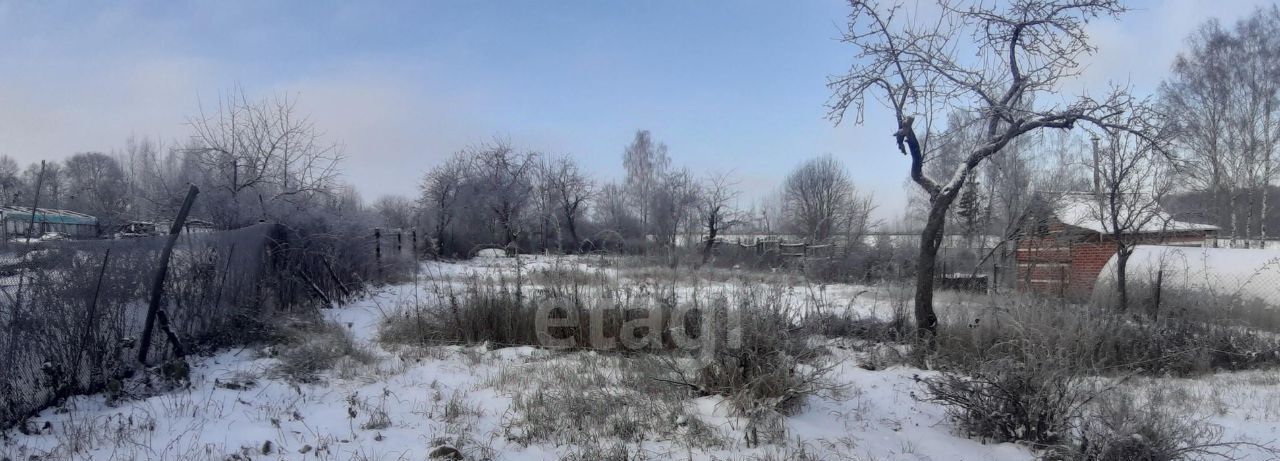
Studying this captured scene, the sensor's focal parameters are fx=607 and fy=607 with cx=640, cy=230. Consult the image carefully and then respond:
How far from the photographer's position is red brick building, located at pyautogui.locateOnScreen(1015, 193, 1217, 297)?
11.3 metres

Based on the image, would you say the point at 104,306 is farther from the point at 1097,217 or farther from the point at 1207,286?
the point at 1097,217

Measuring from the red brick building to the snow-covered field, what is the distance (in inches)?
255

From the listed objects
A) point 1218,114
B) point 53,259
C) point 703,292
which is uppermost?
point 1218,114

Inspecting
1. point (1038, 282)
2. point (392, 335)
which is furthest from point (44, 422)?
point (1038, 282)

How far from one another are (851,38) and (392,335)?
6.33 m

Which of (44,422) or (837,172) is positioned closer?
(44,422)

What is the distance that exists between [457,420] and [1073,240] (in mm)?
13562

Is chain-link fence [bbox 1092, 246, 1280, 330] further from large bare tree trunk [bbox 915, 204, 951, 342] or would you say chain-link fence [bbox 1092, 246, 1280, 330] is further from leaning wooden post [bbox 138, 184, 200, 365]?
leaning wooden post [bbox 138, 184, 200, 365]

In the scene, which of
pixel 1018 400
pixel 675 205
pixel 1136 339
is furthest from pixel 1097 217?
pixel 675 205

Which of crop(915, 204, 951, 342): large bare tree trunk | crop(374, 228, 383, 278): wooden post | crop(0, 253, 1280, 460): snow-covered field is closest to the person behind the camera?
crop(0, 253, 1280, 460): snow-covered field

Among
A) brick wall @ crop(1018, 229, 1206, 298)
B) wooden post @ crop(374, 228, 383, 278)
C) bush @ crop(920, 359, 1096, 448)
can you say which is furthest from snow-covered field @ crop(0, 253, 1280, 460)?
wooden post @ crop(374, 228, 383, 278)

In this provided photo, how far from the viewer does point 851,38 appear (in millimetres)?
7176

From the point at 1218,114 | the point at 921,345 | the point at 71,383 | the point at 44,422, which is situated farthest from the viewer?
the point at 1218,114

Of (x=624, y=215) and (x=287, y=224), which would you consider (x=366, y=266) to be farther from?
(x=624, y=215)
